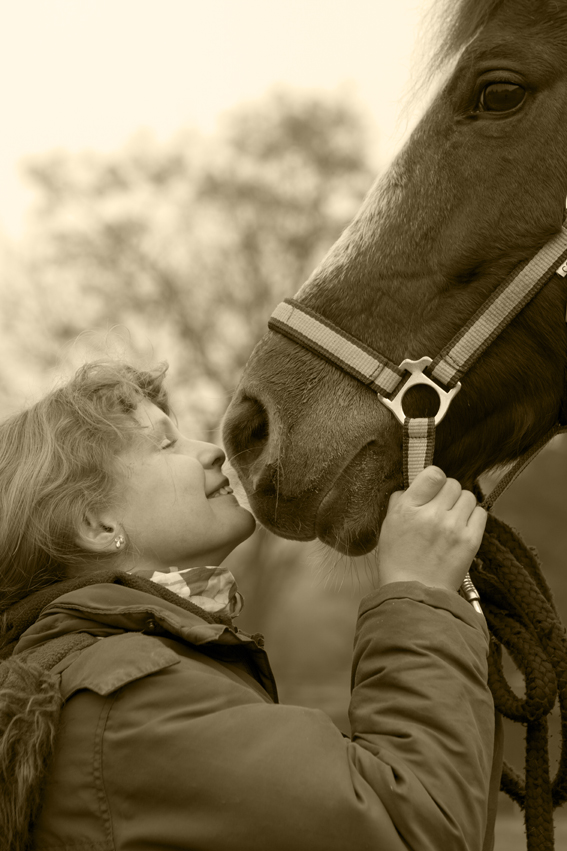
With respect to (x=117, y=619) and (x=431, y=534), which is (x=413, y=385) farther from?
(x=117, y=619)

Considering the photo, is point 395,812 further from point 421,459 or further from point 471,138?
point 471,138

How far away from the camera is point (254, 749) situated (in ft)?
4.76

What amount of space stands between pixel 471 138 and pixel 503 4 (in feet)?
1.34

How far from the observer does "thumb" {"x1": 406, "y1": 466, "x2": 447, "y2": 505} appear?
190 centimetres

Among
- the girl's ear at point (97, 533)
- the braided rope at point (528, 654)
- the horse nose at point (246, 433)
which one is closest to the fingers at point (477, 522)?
the braided rope at point (528, 654)

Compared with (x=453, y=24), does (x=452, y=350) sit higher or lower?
lower

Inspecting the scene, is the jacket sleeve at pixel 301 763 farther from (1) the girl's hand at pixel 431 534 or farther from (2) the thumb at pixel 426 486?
(2) the thumb at pixel 426 486

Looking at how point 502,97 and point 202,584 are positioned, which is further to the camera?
point 502,97

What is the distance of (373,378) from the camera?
80.8 inches

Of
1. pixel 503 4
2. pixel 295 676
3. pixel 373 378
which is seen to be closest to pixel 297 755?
pixel 373 378

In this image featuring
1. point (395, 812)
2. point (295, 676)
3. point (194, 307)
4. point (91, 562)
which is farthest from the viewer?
point (295, 676)

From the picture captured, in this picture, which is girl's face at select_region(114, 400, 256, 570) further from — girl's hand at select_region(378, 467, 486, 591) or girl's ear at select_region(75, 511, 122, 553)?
girl's hand at select_region(378, 467, 486, 591)

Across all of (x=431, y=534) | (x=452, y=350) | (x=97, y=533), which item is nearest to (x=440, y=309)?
(x=452, y=350)

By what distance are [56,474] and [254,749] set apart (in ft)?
2.69
